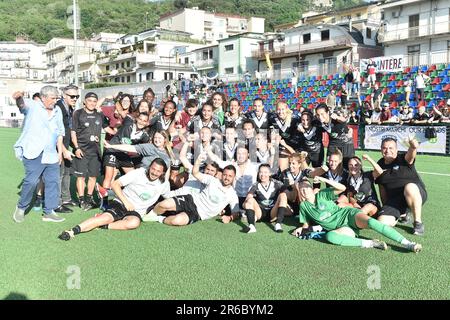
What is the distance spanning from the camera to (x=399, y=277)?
3771 millimetres

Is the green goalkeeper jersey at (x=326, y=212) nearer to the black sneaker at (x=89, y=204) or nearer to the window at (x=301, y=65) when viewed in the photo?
the black sneaker at (x=89, y=204)

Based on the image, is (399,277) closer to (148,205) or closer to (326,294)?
(326,294)

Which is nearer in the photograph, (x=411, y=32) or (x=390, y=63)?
(x=390, y=63)

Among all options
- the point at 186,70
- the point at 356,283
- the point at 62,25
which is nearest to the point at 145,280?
the point at 356,283

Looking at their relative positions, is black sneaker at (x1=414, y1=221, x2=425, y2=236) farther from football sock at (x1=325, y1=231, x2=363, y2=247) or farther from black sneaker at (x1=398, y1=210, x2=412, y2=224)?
football sock at (x1=325, y1=231, x2=363, y2=247)

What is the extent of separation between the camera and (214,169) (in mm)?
6051

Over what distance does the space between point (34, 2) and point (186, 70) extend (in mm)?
64482

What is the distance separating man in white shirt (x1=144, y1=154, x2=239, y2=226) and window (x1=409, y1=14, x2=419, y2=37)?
102 feet

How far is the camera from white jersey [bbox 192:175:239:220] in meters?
5.82

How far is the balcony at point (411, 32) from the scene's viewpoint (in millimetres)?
30312

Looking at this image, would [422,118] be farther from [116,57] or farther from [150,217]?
[116,57]

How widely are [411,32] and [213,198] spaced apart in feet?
103

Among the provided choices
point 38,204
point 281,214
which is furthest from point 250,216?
point 38,204
